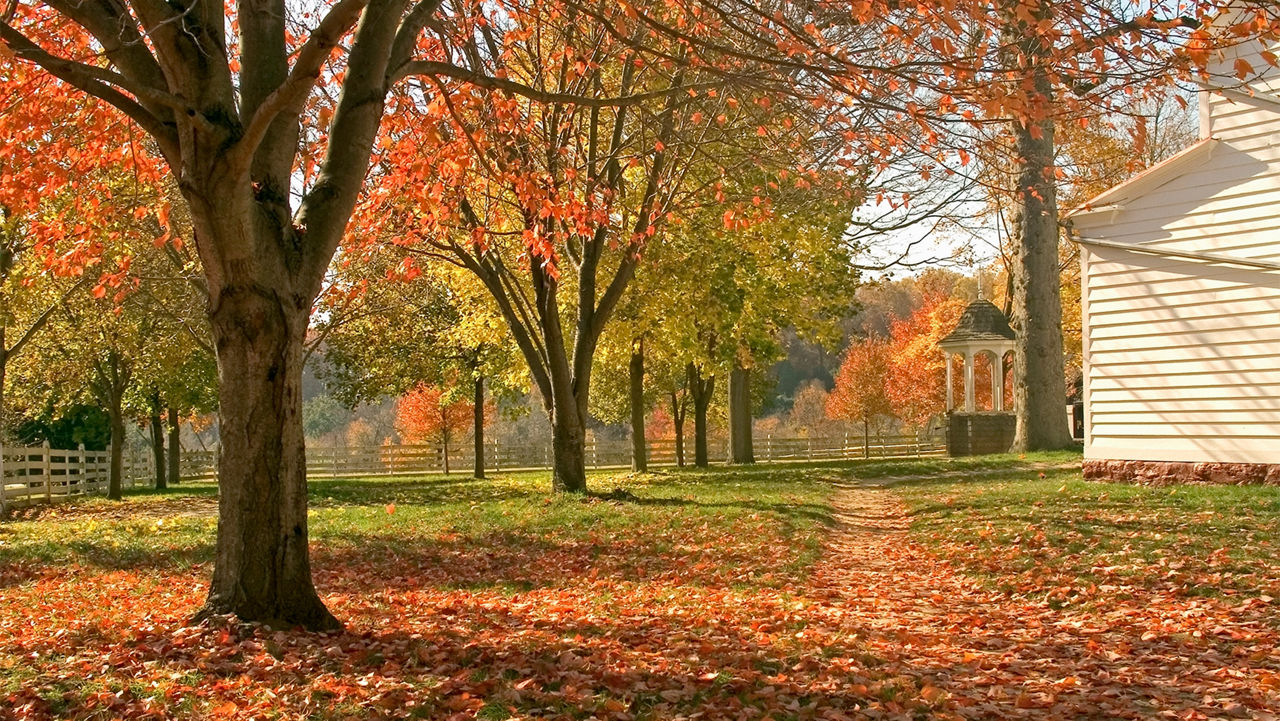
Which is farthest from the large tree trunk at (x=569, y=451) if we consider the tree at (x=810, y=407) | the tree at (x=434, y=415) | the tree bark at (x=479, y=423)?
the tree at (x=810, y=407)

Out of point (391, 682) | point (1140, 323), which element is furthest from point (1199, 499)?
point (391, 682)

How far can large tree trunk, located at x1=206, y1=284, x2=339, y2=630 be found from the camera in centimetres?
620

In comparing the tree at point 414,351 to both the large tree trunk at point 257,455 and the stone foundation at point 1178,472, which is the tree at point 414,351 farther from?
the large tree trunk at point 257,455

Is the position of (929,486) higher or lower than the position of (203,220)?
lower

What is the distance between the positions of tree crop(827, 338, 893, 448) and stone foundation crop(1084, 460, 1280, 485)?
34.6 meters

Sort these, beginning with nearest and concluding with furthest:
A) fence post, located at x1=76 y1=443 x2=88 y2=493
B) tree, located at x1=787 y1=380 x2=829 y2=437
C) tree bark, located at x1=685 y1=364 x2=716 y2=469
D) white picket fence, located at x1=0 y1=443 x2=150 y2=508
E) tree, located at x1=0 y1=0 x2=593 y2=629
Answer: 1. tree, located at x1=0 y1=0 x2=593 y2=629
2. white picket fence, located at x1=0 y1=443 x2=150 y2=508
3. fence post, located at x1=76 y1=443 x2=88 y2=493
4. tree bark, located at x1=685 y1=364 x2=716 y2=469
5. tree, located at x1=787 y1=380 x2=829 y2=437

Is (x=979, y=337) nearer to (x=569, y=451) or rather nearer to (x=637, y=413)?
(x=637, y=413)

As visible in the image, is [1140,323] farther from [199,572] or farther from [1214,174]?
[199,572]

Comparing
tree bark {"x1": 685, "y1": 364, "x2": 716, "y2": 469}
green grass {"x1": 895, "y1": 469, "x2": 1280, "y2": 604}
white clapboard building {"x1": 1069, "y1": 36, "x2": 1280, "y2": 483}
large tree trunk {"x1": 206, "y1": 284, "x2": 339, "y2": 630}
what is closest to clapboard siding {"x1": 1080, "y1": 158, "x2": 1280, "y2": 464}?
white clapboard building {"x1": 1069, "y1": 36, "x2": 1280, "y2": 483}

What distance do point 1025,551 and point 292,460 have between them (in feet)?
22.8

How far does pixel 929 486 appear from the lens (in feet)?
61.4

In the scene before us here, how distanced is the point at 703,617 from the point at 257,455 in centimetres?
323

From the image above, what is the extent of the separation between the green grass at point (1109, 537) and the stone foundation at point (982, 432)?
14.0m

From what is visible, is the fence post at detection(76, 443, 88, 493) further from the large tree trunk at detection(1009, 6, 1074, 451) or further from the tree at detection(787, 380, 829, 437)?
the tree at detection(787, 380, 829, 437)
